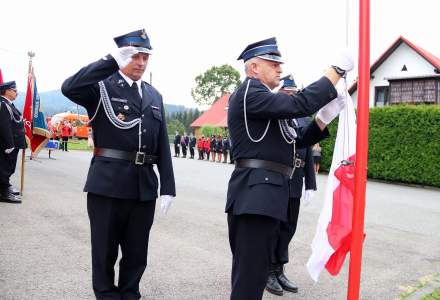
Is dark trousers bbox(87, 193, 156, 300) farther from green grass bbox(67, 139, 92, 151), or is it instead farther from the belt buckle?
green grass bbox(67, 139, 92, 151)

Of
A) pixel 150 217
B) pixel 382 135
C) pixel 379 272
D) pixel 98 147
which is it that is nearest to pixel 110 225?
pixel 150 217

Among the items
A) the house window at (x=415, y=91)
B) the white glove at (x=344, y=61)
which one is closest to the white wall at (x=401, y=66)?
the house window at (x=415, y=91)

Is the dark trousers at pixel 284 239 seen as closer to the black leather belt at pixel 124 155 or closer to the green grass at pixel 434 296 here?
the green grass at pixel 434 296

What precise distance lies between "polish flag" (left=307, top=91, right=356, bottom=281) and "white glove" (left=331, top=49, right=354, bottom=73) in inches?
10.2

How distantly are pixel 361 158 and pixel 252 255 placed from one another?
99 centimetres

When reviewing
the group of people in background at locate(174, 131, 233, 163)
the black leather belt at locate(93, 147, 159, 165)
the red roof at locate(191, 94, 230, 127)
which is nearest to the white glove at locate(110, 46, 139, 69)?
the black leather belt at locate(93, 147, 159, 165)

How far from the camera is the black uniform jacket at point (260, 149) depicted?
108 inches

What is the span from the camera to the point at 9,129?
755 cm

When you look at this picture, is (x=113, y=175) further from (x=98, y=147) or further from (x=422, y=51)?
(x=422, y=51)

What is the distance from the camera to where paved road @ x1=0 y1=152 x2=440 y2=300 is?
4156 mm

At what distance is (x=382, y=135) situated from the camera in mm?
19438

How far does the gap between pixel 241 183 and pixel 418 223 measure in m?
6.81

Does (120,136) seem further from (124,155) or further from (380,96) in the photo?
(380,96)

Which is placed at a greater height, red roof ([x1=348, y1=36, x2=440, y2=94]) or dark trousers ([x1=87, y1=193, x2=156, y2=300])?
red roof ([x1=348, y1=36, x2=440, y2=94])
